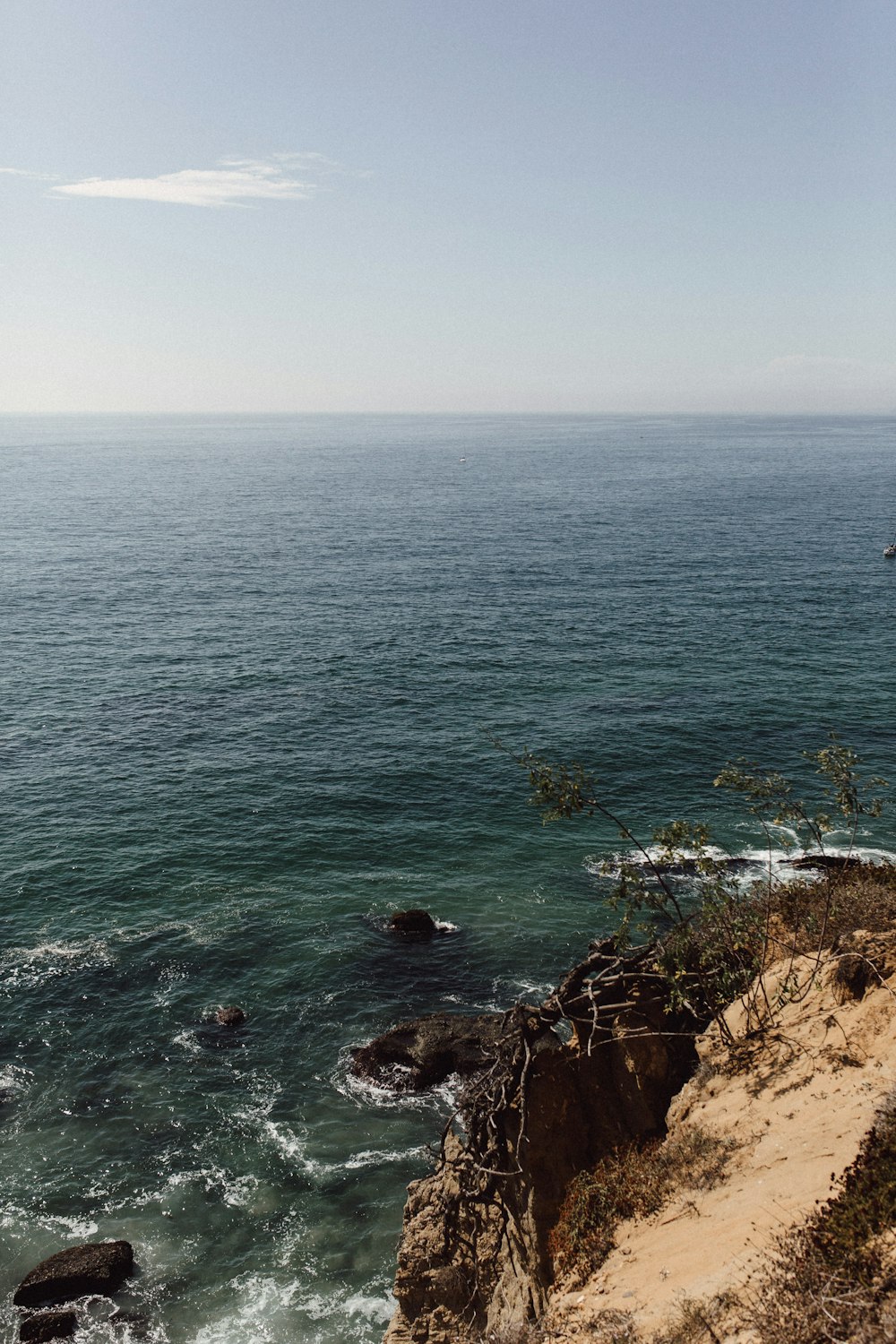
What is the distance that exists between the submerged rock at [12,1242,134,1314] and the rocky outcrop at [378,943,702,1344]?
15.1m

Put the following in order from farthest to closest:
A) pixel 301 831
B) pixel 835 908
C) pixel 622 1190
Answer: pixel 301 831
pixel 835 908
pixel 622 1190

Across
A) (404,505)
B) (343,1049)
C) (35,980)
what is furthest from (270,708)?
(404,505)

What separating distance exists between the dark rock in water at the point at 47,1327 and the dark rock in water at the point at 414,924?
2359 centimetres

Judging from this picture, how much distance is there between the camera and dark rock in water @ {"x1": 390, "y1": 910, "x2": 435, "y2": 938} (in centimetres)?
5022

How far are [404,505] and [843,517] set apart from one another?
86.3 metres

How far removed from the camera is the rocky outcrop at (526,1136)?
20469mm

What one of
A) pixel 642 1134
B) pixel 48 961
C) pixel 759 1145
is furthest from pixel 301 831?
pixel 759 1145

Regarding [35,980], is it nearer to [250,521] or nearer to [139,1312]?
[139,1312]

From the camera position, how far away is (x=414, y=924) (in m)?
50.3

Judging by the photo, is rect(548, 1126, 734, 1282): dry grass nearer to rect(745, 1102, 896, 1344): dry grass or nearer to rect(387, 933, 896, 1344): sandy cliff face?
rect(387, 933, 896, 1344): sandy cliff face

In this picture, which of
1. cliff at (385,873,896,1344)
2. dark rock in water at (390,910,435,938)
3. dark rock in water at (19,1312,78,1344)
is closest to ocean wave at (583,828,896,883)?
dark rock in water at (390,910,435,938)

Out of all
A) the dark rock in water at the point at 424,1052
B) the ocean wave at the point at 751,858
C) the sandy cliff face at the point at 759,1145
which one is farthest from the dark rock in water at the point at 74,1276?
the ocean wave at the point at 751,858

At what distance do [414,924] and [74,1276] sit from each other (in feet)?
76.1

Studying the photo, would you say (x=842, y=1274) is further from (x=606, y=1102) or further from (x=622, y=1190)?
(x=606, y=1102)
